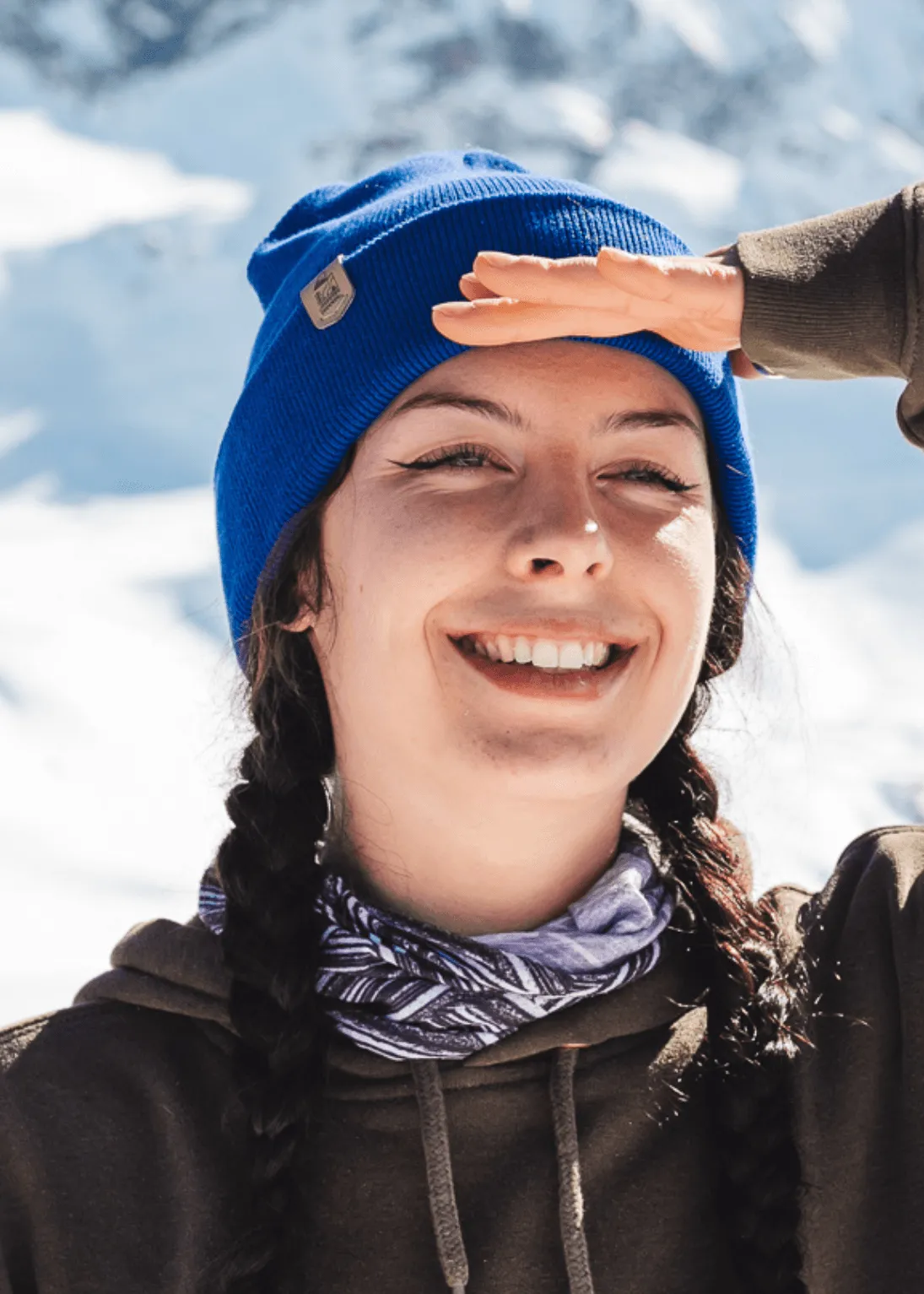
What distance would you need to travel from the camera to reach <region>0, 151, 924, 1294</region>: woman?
68.5 inches


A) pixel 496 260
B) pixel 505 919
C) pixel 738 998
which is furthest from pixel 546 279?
pixel 738 998

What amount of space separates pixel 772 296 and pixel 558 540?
1.28ft

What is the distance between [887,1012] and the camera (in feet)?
6.05

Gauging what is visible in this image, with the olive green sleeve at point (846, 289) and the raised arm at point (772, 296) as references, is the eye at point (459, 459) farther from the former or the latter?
the olive green sleeve at point (846, 289)

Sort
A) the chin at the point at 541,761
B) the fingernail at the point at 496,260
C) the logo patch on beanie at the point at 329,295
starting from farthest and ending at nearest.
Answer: the logo patch on beanie at the point at 329,295, the chin at the point at 541,761, the fingernail at the point at 496,260

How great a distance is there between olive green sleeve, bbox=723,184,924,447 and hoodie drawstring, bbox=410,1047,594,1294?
37.6 inches

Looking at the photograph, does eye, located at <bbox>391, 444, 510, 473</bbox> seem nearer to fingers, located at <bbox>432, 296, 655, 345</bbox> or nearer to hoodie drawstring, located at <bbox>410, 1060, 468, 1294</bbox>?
fingers, located at <bbox>432, 296, 655, 345</bbox>

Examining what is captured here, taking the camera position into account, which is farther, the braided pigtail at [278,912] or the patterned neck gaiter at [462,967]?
the patterned neck gaiter at [462,967]

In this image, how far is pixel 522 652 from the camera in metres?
1.81

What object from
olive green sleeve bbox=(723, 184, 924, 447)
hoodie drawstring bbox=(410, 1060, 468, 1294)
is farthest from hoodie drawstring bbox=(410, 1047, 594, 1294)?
olive green sleeve bbox=(723, 184, 924, 447)

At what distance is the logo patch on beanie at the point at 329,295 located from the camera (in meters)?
2.01

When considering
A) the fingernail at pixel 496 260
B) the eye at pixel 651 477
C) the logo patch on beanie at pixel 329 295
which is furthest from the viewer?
the logo patch on beanie at pixel 329 295

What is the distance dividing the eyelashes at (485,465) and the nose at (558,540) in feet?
0.30

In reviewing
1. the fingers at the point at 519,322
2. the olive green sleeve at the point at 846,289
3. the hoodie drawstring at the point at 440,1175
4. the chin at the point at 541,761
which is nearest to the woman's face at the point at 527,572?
the chin at the point at 541,761
